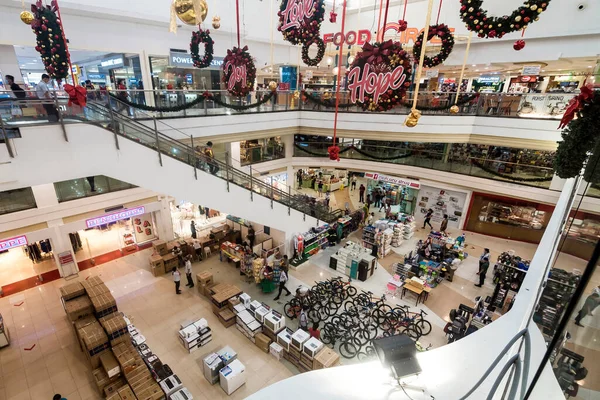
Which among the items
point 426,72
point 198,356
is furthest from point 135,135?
point 426,72

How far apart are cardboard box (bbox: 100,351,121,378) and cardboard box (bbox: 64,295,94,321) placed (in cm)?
153

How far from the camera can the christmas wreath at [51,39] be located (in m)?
5.96

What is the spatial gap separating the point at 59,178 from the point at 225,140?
6753 mm

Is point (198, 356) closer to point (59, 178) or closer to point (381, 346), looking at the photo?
point (59, 178)

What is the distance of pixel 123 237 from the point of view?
13.4 m

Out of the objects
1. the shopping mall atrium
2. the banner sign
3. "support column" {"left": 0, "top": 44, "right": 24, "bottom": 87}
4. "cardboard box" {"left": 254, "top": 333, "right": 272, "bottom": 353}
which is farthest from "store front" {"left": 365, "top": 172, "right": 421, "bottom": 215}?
"support column" {"left": 0, "top": 44, "right": 24, "bottom": 87}

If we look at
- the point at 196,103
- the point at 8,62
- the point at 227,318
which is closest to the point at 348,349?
the point at 227,318

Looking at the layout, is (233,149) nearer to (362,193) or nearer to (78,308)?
(362,193)

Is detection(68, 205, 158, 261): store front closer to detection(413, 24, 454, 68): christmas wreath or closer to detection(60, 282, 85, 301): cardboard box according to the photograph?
detection(60, 282, 85, 301): cardboard box

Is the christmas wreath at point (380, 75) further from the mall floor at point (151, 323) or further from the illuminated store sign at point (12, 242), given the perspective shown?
the illuminated store sign at point (12, 242)

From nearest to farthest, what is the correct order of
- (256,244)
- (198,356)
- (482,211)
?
1. (198,356)
2. (256,244)
3. (482,211)

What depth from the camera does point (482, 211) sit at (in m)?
15.7

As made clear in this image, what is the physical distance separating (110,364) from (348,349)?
6.09 m

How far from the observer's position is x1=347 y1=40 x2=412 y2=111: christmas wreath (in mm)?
4609
